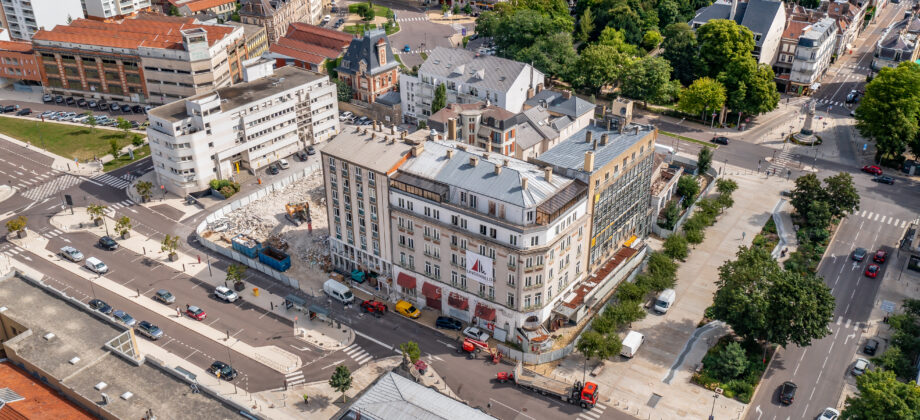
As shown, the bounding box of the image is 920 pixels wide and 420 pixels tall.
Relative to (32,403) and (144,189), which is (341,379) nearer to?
(32,403)

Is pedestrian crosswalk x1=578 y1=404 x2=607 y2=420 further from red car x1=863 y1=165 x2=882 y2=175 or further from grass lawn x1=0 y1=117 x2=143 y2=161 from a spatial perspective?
grass lawn x1=0 y1=117 x2=143 y2=161

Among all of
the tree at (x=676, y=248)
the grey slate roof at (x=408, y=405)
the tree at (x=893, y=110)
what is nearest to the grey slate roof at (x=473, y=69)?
the tree at (x=676, y=248)

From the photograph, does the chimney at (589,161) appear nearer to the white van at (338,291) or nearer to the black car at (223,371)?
the white van at (338,291)

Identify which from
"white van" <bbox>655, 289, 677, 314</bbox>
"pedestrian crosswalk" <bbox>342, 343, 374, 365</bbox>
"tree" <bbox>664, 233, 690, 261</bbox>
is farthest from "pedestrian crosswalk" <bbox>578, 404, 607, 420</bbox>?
"tree" <bbox>664, 233, 690, 261</bbox>

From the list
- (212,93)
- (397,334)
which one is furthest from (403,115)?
(397,334)

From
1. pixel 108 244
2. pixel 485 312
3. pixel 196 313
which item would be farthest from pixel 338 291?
pixel 108 244

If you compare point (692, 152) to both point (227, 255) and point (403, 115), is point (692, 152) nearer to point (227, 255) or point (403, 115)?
point (403, 115)

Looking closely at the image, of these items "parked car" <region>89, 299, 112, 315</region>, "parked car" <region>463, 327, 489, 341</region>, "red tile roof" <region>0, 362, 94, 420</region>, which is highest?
"red tile roof" <region>0, 362, 94, 420</region>
